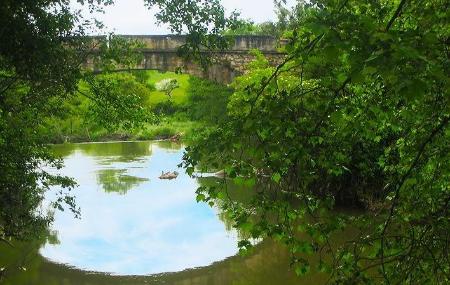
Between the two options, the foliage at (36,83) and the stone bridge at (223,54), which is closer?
the foliage at (36,83)

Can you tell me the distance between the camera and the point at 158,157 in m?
30.3

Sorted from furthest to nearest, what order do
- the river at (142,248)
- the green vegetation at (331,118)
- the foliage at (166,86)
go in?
the foliage at (166,86), the river at (142,248), the green vegetation at (331,118)

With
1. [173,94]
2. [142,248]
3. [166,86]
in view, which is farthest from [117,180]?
[166,86]

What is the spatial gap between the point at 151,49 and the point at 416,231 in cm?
1503

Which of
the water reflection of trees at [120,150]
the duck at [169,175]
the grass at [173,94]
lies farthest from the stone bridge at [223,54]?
the grass at [173,94]

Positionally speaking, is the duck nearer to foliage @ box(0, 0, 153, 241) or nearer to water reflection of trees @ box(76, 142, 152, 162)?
water reflection of trees @ box(76, 142, 152, 162)

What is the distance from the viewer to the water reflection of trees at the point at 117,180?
19.5 metres

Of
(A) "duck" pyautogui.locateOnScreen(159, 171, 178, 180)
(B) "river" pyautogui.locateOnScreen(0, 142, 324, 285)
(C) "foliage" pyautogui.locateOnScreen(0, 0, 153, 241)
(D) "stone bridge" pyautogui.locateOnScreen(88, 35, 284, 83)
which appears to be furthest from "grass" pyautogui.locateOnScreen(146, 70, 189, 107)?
(C) "foliage" pyautogui.locateOnScreen(0, 0, 153, 241)

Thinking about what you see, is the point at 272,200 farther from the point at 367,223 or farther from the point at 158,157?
the point at 158,157

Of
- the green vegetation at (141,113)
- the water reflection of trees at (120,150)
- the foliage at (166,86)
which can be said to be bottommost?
the water reflection of trees at (120,150)

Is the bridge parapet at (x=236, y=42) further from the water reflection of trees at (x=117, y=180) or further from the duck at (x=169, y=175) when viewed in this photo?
the duck at (x=169, y=175)

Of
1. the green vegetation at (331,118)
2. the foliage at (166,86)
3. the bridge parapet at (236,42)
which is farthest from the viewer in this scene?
the foliage at (166,86)

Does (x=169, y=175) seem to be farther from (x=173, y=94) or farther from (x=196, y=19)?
Result: (x=173, y=94)

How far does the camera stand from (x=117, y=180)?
69.8ft
